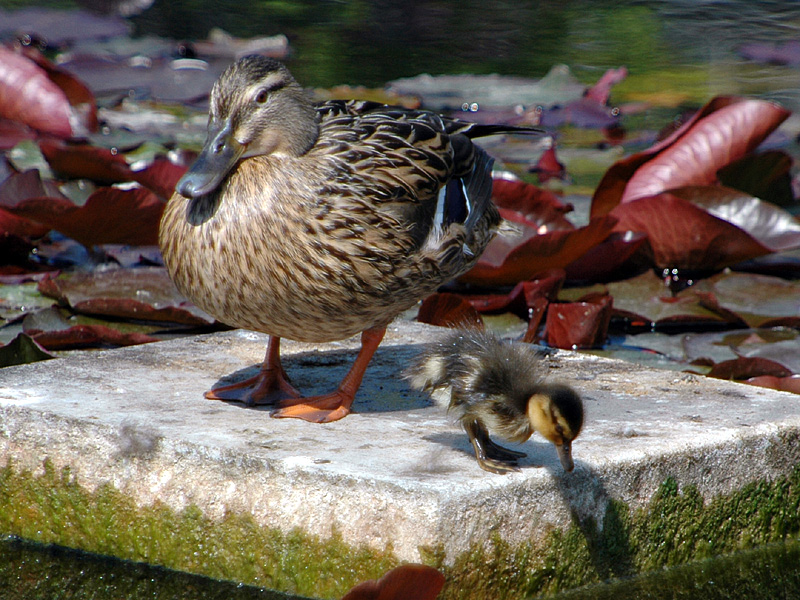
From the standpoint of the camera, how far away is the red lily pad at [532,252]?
4.71 meters

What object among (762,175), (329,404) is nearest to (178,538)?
(329,404)

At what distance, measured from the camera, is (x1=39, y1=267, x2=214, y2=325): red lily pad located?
4457 mm

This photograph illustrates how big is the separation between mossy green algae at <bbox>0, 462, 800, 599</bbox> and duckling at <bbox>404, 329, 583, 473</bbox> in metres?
0.29

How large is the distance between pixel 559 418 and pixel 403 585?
0.65m

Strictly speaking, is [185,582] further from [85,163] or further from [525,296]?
[85,163]

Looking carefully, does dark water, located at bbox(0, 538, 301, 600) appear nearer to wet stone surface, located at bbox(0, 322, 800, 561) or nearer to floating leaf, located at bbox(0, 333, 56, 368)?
wet stone surface, located at bbox(0, 322, 800, 561)

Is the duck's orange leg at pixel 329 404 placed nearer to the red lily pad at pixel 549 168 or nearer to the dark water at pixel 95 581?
the dark water at pixel 95 581

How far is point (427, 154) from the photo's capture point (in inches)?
149

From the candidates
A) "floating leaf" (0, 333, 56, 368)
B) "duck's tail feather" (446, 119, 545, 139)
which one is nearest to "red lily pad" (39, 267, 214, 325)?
"floating leaf" (0, 333, 56, 368)

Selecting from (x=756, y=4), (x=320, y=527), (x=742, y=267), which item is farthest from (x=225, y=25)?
(x=320, y=527)

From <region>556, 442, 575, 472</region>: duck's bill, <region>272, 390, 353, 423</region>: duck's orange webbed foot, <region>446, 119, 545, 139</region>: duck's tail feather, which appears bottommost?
<region>272, 390, 353, 423</region>: duck's orange webbed foot

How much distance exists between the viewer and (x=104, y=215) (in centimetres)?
484

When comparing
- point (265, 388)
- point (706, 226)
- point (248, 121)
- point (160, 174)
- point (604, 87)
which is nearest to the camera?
point (248, 121)

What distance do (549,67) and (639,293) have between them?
5.36 meters
